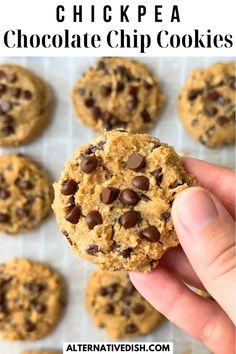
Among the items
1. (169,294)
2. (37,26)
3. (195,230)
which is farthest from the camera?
(37,26)

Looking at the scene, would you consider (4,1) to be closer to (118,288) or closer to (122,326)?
(118,288)

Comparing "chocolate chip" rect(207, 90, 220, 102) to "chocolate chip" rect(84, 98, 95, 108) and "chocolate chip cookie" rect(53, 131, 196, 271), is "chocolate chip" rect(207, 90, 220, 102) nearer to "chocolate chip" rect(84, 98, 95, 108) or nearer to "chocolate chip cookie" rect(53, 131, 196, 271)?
"chocolate chip" rect(84, 98, 95, 108)

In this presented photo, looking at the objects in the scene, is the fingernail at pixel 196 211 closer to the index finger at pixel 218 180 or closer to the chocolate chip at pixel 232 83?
the index finger at pixel 218 180

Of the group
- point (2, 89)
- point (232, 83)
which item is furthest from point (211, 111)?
point (2, 89)

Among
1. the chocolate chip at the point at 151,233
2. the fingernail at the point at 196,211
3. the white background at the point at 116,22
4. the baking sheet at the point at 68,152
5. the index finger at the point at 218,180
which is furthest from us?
the baking sheet at the point at 68,152

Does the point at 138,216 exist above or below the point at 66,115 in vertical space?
below

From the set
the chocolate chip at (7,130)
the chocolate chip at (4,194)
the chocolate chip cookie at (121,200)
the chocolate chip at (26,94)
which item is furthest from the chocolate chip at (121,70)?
the chocolate chip cookie at (121,200)

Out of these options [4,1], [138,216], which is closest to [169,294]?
[138,216]

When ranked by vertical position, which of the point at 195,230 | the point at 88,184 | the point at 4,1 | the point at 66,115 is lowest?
the point at 195,230
